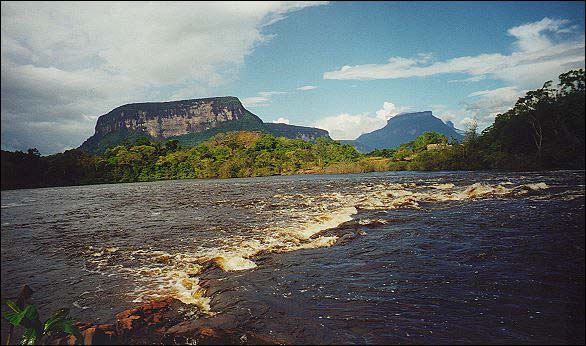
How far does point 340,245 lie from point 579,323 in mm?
6161

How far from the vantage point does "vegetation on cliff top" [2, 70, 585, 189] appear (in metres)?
40.6

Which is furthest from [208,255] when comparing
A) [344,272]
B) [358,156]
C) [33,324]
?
[358,156]

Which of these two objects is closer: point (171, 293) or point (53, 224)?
point (171, 293)

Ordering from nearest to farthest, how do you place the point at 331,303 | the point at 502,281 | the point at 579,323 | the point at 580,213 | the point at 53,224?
the point at 579,323 < the point at 331,303 < the point at 502,281 < the point at 580,213 < the point at 53,224

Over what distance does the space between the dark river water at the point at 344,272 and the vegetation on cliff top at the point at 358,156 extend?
3.42 metres

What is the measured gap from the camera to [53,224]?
18.0 meters

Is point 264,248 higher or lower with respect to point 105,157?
lower

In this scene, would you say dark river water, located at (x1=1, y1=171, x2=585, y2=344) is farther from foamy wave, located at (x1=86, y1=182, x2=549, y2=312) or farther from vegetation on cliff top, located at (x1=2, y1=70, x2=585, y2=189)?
vegetation on cliff top, located at (x1=2, y1=70, x2=585, y2=189)

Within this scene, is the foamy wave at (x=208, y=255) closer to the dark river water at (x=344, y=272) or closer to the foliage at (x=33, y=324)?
the dark river water at (x=344, y=272)

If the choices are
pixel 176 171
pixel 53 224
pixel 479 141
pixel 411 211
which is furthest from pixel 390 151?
pixel 53 224

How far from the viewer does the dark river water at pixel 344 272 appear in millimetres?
5047

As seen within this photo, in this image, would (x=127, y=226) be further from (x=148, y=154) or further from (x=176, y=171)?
(x=148, y=154)

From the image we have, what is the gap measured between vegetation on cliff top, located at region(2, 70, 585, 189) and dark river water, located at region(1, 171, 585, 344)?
3.42 m

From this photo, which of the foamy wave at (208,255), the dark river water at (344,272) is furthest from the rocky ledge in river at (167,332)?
the foamy wave at (208,255)
